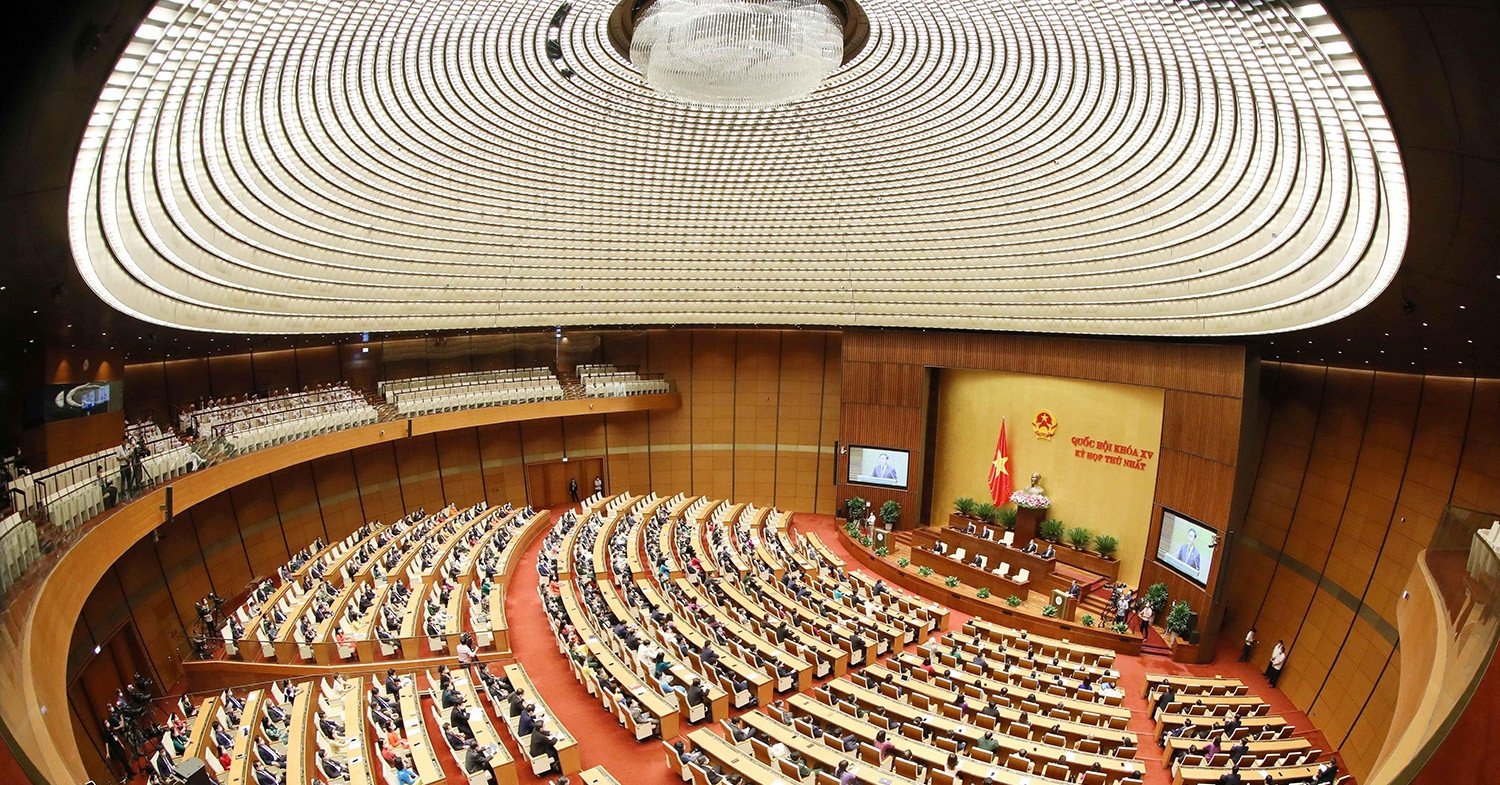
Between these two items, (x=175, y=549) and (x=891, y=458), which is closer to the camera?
(x=175, y=549)

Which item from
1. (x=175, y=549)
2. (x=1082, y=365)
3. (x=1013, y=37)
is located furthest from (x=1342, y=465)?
(x=175, y=549)

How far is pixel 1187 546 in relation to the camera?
17141 millimetres

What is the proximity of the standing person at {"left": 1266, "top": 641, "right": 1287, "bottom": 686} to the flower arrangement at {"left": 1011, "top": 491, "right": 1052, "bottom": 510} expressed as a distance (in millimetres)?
6181

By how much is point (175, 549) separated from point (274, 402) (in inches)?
190

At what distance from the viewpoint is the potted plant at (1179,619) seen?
16.5m

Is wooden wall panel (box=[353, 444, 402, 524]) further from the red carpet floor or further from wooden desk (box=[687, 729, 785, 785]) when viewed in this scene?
wooden desk (box=[687, 729, 785, 785])

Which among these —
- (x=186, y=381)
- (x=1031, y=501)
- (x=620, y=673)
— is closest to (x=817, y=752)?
(x=620, y=673)

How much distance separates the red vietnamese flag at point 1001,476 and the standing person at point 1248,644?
22.8 ft

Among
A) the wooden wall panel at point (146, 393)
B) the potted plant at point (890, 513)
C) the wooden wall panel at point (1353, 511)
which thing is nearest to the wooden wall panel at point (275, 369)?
the wooden wall panel at point (146, 393)

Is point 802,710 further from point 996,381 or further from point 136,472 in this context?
point 996,381

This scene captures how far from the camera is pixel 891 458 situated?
79.7 feet

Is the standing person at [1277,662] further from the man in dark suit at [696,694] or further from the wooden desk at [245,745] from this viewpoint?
the wooden desk at [245,745]

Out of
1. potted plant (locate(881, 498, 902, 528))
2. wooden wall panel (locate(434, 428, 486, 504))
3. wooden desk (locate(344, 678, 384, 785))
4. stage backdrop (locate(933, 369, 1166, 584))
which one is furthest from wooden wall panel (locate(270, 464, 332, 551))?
stage backdrop (locate(933, 369, 1166, 584))

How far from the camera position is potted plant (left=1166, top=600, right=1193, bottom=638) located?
54.1ft
